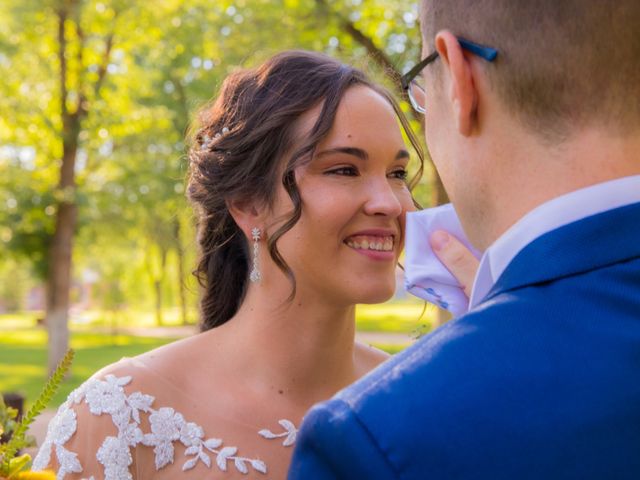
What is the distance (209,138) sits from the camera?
3170mm

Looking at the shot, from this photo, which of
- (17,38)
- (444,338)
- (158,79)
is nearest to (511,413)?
(444,338)

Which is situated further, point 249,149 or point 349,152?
point 249,149

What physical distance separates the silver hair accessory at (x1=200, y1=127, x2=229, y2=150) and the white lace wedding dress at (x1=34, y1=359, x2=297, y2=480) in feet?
2.92

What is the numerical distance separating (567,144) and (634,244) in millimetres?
169

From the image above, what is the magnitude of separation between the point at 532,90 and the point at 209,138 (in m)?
2.12

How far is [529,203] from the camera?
1.19 meters

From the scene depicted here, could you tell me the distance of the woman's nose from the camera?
2755 mm

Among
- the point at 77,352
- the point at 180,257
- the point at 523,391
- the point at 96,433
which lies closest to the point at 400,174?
the point at 96,433

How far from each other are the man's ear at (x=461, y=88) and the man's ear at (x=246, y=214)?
1.76 metres

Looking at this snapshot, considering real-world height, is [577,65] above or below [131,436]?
above

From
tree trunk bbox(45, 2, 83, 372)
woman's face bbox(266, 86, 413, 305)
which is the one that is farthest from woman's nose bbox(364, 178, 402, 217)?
tree trunk bbox(45, 2, 83, 372)

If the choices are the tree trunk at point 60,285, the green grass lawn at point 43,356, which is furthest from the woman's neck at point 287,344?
the tree trunk at point 60,285

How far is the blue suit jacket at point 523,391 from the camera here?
1021mm

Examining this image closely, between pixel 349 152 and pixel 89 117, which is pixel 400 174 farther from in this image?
pixel 89 117
